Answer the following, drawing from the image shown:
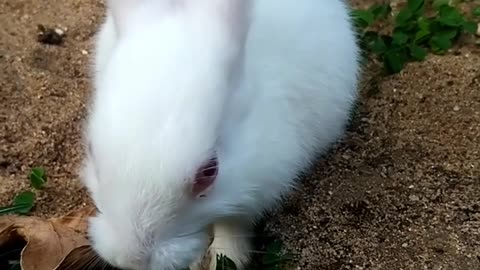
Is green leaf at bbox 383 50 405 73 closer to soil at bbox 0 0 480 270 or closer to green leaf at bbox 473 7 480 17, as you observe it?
soil at bbox 0 0 480 270

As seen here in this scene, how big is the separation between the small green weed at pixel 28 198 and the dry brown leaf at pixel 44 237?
0.18 feet

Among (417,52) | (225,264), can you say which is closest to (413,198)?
(225,264)

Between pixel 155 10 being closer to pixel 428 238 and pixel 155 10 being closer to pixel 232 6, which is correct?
pixel 232 6

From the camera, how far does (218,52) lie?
10.4 feet

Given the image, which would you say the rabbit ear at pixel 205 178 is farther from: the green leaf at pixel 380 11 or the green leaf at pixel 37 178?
the green leaf at pixel 380 11

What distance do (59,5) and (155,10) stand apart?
176cm

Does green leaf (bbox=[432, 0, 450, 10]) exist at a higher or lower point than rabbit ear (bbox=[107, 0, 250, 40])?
lower

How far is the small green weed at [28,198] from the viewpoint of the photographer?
374 cm

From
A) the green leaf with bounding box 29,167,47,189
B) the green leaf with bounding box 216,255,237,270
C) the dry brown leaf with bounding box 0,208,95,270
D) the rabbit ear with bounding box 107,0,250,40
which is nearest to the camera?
the rabbit ear with bounding box 107,0,250,40

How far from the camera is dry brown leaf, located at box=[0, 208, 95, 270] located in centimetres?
352

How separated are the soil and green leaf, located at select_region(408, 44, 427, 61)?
0.11ft

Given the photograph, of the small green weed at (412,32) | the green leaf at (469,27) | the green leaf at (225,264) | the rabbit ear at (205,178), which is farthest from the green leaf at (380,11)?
the rabbit ear at (205,178)

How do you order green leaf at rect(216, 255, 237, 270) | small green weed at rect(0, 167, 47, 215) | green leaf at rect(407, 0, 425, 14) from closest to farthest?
green leaf at rect(216, 255, 237, 270)
small green weed at rect(0, 167, 47, 215)
green leaf at rect(407, 0, 425, 14)

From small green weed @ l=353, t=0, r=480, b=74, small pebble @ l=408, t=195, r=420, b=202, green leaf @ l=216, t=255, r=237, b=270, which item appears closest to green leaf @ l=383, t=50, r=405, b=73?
small green weed @ l=353, t=0, r=480, b=74
